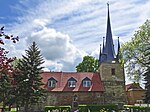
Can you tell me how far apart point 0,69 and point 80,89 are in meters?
36.8

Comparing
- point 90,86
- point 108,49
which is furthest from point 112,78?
point 108,49

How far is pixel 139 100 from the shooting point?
48.8 m

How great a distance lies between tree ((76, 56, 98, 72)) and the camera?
5312cm

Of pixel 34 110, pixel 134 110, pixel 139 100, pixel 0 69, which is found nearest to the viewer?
pixel 0 69

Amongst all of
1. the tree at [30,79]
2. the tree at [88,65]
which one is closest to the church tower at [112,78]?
the tree at [88,65]

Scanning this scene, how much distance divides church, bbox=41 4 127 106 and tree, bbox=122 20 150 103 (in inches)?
414

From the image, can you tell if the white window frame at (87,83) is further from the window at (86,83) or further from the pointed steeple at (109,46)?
the pointed steeple at (109,46)

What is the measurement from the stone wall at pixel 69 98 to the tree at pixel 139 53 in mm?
12600

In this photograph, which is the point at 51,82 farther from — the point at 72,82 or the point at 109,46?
the point at 109,46

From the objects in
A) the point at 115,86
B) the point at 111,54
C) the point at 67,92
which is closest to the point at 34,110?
the point at 67,92

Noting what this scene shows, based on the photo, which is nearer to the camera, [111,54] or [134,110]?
[134,110]

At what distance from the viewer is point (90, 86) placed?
137 ft

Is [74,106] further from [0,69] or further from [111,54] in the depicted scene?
[0,69]

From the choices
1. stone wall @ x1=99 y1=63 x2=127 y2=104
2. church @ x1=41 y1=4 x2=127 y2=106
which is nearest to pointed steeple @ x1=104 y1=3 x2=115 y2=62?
church @ x1=41 y1=4 x2=127 y2=106
